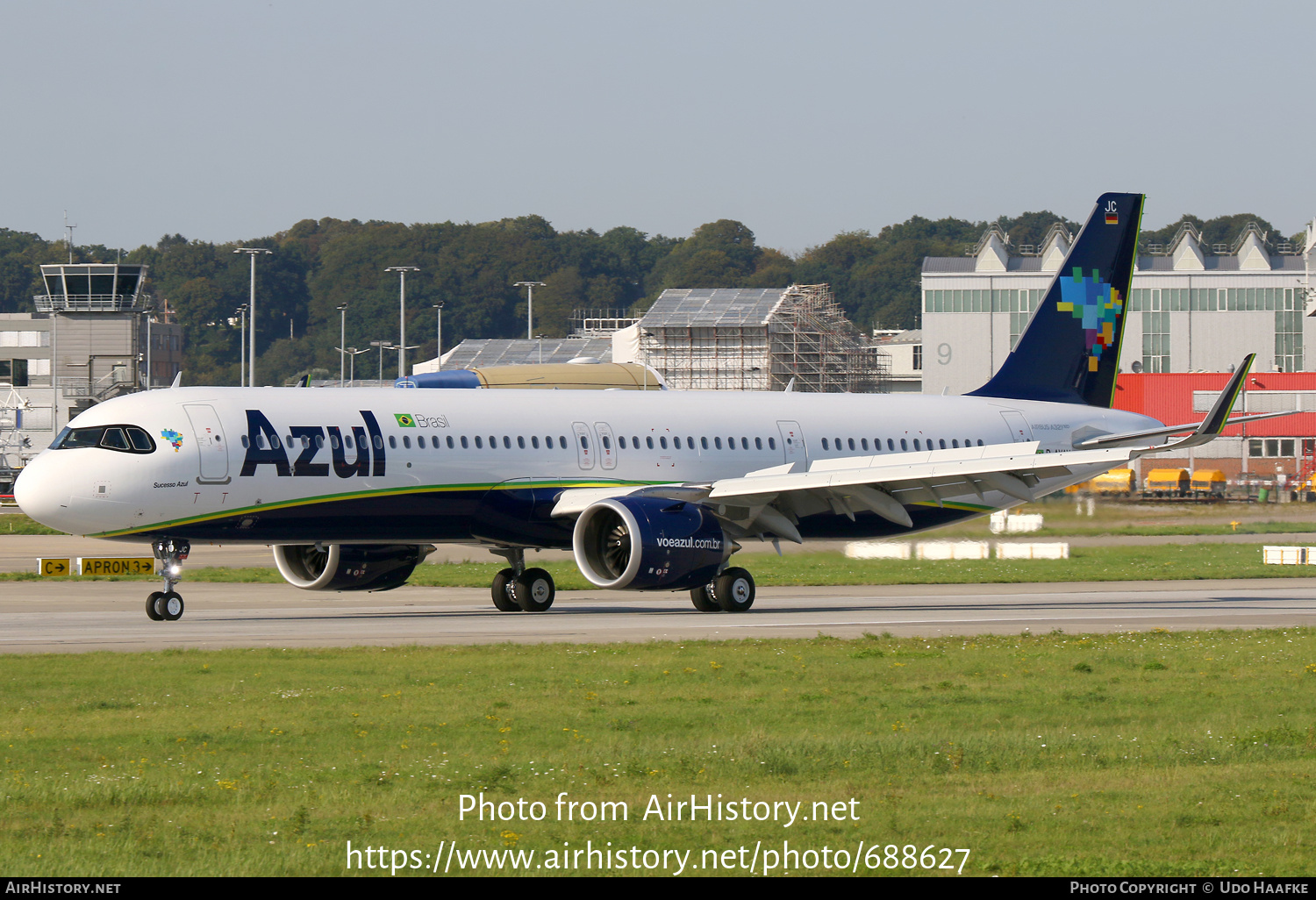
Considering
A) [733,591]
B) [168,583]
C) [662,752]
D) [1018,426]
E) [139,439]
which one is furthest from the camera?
[1018,426]

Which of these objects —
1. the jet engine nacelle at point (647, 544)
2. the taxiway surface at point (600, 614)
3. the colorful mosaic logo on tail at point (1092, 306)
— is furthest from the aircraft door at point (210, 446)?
the colorful mosaic logo on tail at point (1092, 306)

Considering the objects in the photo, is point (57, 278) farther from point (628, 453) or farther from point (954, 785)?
point (954, 785)

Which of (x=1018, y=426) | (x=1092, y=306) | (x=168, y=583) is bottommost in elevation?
(x=168, y=583)

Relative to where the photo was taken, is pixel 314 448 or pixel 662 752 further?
pixel 314 448

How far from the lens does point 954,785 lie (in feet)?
44.5

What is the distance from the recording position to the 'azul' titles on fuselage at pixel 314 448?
29656 millimetres

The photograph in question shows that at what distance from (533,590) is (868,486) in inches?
287

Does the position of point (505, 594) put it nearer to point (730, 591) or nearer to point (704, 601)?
point (704, 601)

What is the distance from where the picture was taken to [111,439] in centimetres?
2912

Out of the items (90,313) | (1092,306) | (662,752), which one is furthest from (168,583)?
(90,313)

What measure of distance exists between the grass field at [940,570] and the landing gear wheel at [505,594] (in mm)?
7464

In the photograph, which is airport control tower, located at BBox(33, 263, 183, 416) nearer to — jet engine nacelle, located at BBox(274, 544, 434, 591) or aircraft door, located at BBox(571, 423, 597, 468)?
jet engine nacelle, located at BBox(274, 544, 434, 591)

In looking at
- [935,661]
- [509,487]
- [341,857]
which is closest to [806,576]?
[509,487]

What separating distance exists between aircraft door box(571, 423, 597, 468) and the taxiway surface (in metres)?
3.12
